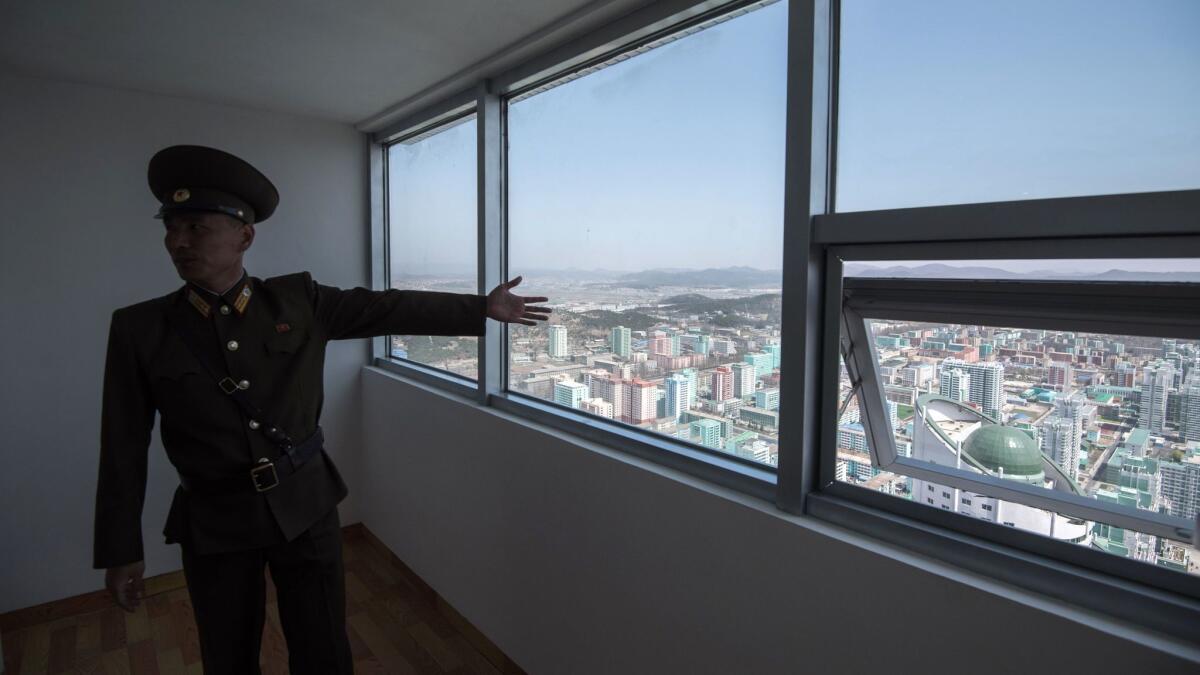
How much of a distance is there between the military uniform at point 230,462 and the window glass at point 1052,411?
1.63m

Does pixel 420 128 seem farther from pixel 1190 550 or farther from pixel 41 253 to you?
pixel 1190 550

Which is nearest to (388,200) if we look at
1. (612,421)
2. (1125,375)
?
(612,421)

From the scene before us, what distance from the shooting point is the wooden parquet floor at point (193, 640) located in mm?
2848

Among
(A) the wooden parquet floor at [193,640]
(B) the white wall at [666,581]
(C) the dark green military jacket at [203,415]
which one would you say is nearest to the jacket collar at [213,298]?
(C) the dark green military jacket at [203,415]

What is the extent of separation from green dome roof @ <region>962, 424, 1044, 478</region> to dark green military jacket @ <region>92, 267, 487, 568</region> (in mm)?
1803

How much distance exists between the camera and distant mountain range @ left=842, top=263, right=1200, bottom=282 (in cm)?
109

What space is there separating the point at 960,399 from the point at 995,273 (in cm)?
29

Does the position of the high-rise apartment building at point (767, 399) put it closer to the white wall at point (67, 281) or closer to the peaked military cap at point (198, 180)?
the peaked military cap at point (198, 180)

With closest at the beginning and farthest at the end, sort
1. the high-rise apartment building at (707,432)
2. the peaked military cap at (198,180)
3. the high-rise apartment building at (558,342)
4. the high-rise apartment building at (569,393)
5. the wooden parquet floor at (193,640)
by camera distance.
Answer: the peaked military cap at (198,180) < the high-rise apartment building at (707,432) < the high-rise apartment building at (569,393) < the high-rise apartment building at (558,342) < the wooden parquet floor at (193,640)

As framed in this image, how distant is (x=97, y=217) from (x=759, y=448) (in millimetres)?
3606

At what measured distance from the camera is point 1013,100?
1.28 m

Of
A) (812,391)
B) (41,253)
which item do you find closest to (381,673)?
(812,391)

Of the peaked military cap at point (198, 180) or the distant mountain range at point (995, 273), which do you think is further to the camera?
the peaked military cap at point (198, 180)

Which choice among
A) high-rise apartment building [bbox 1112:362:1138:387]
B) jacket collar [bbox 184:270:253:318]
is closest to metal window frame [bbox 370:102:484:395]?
jacket collar [bbox 184:270:253:318]
